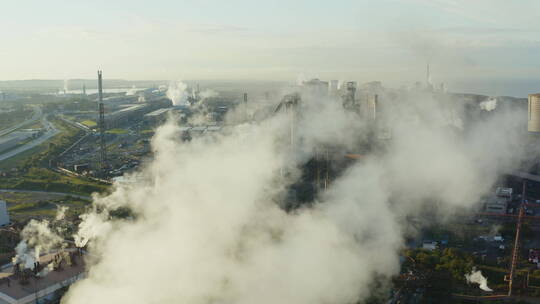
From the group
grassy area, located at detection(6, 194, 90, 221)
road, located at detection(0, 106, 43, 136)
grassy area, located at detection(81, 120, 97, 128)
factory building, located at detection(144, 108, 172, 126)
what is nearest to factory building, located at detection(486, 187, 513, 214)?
grassy area, located at detection(6, 194, 90, 221)

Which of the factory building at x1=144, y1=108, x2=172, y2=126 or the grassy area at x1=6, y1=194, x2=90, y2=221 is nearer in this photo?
the grassy area at x1=6, y1=194, x2=90, y2=221

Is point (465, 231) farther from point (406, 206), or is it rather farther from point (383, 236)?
point (383, 236)

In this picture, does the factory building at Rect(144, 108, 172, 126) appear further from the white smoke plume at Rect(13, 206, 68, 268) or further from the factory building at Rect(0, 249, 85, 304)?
the factory building at Rect(0, 249, 85, 304)

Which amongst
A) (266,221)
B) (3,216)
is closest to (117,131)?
(3,216)

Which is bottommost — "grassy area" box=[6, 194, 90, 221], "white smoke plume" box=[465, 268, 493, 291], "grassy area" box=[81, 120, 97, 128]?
"white smoke plume" box=[465, 268, 493, 291]

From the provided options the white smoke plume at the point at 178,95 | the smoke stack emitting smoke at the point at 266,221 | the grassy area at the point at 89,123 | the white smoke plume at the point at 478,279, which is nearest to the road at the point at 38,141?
the grassy area at the point at 89,123

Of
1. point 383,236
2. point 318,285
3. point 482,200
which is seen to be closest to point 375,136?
point 482,200
